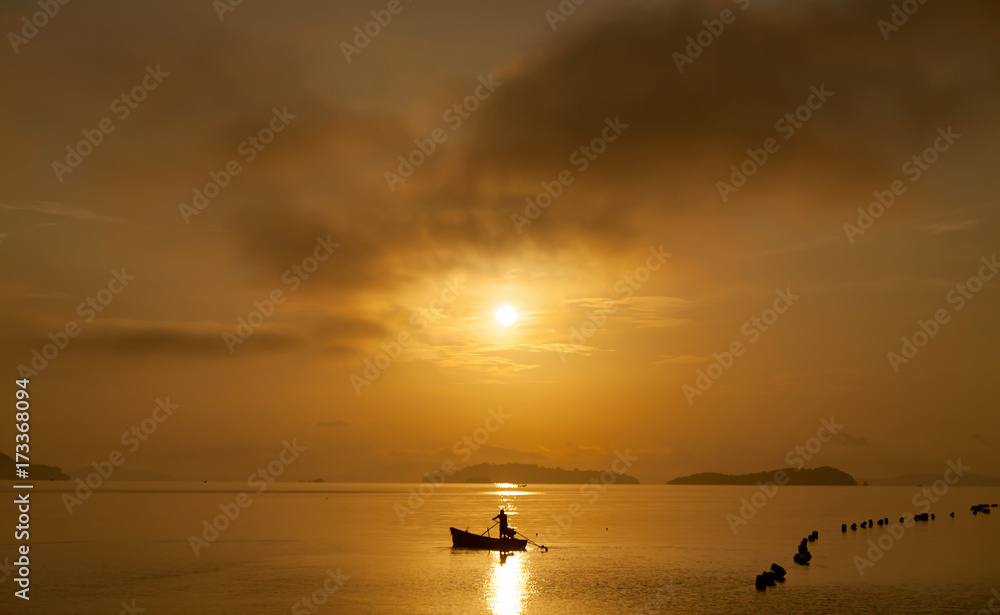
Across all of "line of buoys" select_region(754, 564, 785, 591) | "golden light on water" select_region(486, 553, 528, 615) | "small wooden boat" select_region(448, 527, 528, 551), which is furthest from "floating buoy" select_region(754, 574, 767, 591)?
"small wooden boat" select_region(448, 527, 528, 551)

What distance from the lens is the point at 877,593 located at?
2203 inches

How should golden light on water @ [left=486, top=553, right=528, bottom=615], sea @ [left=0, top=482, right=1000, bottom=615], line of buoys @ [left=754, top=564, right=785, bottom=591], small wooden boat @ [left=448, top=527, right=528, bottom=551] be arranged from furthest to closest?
small wooden boat @ [left=448, top=527, right=528, bottom=551] < line of buoys @ [left=754, top=564, right=785, bottom=591] < golden light on water @ [left=486, top=553, right=528, bottom=615] < sea @ [left=0, top=482, right=1000, bottom=615]

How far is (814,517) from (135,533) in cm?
12486

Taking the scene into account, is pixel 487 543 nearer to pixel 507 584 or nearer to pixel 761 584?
pixel 507 584

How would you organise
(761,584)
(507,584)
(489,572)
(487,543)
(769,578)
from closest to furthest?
(761,584)
(769,578)
(507,584)
(489,572)
(487,543)

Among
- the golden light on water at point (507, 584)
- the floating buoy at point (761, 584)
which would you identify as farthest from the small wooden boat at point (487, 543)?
the floating buoy at point (761, 584)

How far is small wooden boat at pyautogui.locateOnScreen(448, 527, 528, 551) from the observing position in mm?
83875

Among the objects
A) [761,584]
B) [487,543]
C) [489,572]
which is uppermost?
[487,543]

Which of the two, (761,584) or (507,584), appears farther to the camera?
(507,584)

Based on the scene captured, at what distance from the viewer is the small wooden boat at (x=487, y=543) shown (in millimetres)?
83875

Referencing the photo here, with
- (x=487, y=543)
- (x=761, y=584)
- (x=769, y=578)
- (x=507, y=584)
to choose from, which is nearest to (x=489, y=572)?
(x=507, y=584)

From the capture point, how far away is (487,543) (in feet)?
278

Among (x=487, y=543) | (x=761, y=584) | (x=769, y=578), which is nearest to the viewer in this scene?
(x=761, y=584)

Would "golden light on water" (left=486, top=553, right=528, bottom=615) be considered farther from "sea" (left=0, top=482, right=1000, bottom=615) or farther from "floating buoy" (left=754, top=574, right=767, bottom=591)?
"floating buoy" (left=754, top=574, right=767, bottom=591)
